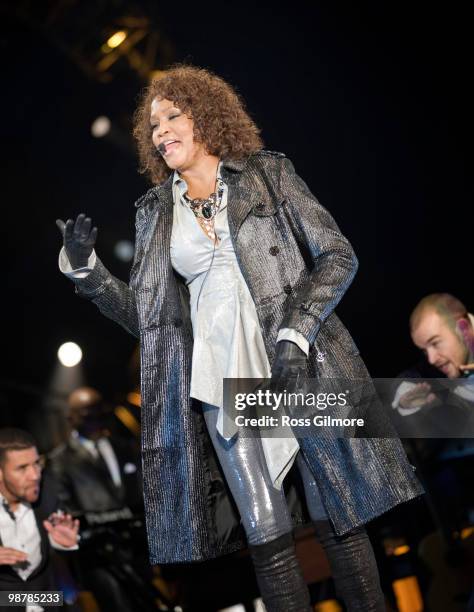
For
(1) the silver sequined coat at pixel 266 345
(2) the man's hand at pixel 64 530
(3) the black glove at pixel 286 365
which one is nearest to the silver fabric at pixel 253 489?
(1) the silver sequined coat at pixel 266 345

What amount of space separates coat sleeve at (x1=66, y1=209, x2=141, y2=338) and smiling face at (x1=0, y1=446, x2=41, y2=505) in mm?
2899

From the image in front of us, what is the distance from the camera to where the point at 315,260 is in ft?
8.00

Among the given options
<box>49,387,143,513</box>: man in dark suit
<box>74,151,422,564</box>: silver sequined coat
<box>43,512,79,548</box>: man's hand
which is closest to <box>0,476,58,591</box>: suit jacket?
<box>43,512,79,548</box>: man's hand

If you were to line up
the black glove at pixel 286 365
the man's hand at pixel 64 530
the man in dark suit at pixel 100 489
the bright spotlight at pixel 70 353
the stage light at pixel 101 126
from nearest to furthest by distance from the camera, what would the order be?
the black glove at pixel 286 365 < the man's hand at pixel 64 530 < the man in dark suit at pixel 100 489 < the stage light at pixel 101 126 < the bright spotlight at pixel 70 353

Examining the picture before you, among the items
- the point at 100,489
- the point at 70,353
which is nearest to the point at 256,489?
the point at 100,489

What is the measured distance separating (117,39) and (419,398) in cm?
531

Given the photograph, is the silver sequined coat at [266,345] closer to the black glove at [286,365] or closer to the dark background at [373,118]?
the black glove at [286,365]

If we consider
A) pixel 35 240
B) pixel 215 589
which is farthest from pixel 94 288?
pixel 35 240

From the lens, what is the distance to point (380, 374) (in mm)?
6629

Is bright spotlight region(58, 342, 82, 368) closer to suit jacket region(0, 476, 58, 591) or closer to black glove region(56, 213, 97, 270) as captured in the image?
→ suit jacket region(0, 476, 58, 591)

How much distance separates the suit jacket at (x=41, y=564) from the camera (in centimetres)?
469

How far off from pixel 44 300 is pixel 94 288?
7.93m

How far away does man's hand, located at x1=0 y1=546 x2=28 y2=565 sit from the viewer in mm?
4484

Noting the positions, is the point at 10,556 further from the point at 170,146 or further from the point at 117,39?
the point at 117,39
